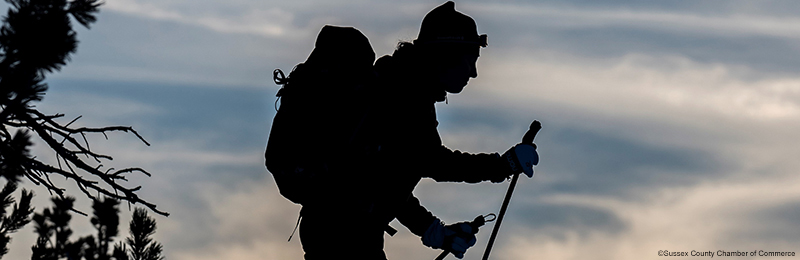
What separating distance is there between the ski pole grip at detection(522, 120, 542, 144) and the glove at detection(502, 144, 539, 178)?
0.47 ft

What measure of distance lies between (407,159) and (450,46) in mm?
1046

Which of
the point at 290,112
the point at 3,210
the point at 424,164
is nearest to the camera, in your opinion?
the point at 3,210

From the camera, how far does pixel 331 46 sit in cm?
633

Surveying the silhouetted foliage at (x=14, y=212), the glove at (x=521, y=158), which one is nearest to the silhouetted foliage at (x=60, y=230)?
the silhouetted foliage at (x=14, y=212)

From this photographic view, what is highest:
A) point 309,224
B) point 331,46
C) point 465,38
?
point 465,38

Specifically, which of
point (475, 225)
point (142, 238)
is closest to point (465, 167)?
point (475, 225)

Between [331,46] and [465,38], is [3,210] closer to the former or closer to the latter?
[331,46]

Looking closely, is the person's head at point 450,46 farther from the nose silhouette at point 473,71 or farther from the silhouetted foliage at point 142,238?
the silhouetted foliage at point 142,238

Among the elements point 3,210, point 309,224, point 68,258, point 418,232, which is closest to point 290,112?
point 309,224

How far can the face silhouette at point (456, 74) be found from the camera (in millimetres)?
6980

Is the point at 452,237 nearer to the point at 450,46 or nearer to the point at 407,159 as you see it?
the point at 407,159

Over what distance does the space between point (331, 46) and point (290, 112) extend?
1.80 ft

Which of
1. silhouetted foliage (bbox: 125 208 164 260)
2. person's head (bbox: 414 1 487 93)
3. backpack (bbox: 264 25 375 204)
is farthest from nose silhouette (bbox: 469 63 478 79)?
silhouetted foliage (bbox: 125 208 164 260)

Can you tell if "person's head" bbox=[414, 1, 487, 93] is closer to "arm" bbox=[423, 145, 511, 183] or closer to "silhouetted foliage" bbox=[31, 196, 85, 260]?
"arm" bbox=[423, 145, 511, 183]
